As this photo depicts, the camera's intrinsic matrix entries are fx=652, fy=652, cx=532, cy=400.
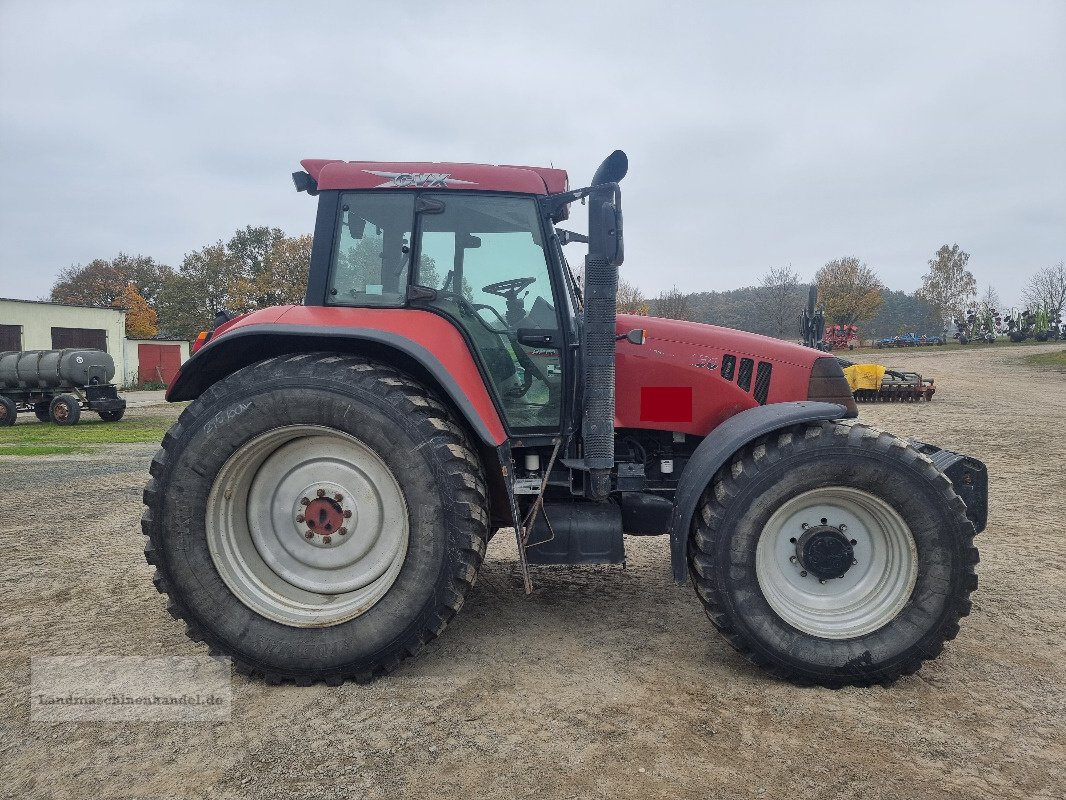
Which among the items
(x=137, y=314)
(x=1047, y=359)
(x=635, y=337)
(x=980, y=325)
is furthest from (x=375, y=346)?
(x=980, y=325)

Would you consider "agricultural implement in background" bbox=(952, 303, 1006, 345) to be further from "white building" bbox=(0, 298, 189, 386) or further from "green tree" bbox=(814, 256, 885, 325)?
"white building" bbox=(0, 298, 189, 386)

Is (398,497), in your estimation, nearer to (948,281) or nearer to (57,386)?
(57,386)

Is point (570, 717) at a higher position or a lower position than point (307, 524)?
lower

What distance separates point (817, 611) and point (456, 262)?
238 centimetres

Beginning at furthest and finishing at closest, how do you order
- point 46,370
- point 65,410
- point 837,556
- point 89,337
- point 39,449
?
point 89,337 → point 46,370 → point 65,410 → point 39,449 → point 837,556

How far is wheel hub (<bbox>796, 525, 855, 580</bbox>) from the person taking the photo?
2.91 m

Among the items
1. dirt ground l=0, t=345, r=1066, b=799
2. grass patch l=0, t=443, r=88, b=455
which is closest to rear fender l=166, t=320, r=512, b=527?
dirt ground l=0, t=345, r=1066, b=799

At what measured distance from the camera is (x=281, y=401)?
2836mm

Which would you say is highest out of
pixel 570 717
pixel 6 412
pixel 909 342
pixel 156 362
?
pixel 909 342

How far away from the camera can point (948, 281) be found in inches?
2378

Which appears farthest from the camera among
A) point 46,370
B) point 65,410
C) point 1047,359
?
point 1047,359

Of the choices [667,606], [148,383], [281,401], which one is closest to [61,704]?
[281,401]

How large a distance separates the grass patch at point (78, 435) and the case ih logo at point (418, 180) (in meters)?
10.6

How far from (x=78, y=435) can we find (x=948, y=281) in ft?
223
